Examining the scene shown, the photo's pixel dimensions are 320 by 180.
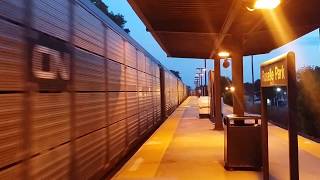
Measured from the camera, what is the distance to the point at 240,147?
910cm

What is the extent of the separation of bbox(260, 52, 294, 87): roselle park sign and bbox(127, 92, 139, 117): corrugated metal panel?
17.9 ft

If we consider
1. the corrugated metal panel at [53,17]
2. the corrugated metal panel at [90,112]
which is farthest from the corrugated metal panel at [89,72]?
the corrugated metal panel at [53,17]

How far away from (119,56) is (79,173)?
4.31m

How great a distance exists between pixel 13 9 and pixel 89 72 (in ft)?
10.1

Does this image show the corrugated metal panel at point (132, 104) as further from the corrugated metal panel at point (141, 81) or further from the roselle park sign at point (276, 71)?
the roselle park sign at point (276, 71)

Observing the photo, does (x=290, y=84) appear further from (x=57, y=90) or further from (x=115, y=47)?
(x=115, y=47)

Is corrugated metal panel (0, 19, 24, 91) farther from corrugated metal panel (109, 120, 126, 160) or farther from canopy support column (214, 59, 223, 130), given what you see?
canopy support column (214, 59, 223, 130)

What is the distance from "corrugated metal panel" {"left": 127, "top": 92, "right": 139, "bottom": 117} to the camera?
37.8ft

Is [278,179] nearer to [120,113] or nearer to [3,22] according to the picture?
[120,113]

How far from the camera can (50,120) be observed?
4.91 metres

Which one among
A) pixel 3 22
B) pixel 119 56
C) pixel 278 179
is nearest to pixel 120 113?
pixel 119 56

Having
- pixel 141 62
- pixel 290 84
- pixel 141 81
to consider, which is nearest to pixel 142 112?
pixel 141 81

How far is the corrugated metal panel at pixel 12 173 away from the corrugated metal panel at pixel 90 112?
2149 mm

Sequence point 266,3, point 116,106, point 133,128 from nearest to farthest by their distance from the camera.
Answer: point 266,3 → point 116,106 → point 133,128
